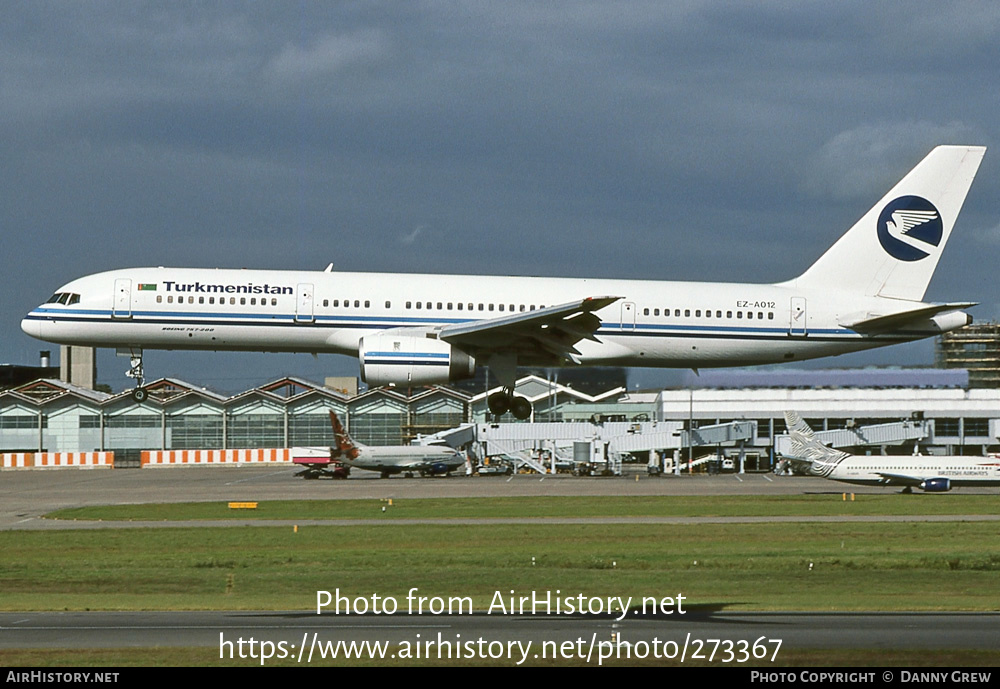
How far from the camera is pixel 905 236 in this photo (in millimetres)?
46594

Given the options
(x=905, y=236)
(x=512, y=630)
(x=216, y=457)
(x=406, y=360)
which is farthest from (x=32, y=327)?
(x=216, y=457)

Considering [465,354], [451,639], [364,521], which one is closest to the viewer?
[451,639]

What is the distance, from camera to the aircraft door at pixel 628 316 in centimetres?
4322

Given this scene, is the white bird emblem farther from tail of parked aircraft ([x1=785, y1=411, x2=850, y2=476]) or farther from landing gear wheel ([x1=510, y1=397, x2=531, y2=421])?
tail of parked aircraft ([x1=785, y1=411, x2=850, y2=476])

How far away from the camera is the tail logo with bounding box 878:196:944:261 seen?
4641 cm

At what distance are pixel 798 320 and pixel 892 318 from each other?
10.9ft

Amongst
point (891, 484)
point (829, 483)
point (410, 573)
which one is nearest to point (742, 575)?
point (410, 573)

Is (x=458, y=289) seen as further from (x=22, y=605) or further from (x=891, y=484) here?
(x=891, y=484)

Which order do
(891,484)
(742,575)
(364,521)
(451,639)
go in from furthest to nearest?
(891,484), (364,521), (742,575), (451,639)

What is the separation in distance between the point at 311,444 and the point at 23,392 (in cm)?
2704

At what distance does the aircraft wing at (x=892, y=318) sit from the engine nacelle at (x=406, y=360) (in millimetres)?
14562

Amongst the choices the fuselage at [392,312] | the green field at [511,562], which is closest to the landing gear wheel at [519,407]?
the fuselage at [392,312]

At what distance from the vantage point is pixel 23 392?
112 metres

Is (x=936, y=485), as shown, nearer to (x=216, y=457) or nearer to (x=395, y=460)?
(x=395, y=460)
